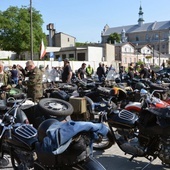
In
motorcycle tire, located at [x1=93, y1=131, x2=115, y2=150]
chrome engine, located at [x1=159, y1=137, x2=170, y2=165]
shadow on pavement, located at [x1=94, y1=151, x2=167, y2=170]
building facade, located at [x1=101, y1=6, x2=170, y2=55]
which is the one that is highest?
building facade, located at [x1=101, y1=6, x2=170, y2=55]

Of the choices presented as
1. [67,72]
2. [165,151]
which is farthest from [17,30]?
[165,151]

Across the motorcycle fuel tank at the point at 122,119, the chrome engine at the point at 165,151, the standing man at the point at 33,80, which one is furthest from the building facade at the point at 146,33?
the chrome engine at the point at 165,151

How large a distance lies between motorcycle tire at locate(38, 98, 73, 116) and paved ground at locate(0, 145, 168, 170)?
0.92 meters

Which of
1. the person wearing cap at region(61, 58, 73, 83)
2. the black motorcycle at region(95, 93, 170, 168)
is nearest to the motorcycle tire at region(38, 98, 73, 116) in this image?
the black motorcycle at region(95, 93, 170, 168)

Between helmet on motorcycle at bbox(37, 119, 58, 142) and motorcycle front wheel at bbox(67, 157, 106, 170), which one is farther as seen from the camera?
helmet on motorcycle at bbox(37, 119, 58, 142)

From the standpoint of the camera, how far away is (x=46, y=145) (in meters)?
2.80

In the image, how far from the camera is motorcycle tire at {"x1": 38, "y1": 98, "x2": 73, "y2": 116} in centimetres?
548

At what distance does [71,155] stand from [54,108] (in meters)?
2.81

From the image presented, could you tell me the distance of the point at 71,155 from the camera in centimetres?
287

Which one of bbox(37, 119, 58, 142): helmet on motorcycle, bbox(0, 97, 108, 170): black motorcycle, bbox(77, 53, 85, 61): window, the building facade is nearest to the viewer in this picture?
bbox(0, 97, 108, 170): black motorcycle

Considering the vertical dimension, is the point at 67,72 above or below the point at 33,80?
above

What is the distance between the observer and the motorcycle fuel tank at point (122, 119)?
4497mm

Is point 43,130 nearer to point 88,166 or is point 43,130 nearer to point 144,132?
point 88,166

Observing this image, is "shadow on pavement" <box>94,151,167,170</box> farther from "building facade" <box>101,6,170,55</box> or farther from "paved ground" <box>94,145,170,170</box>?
"building facade" <box>101,6,170,55</box>
